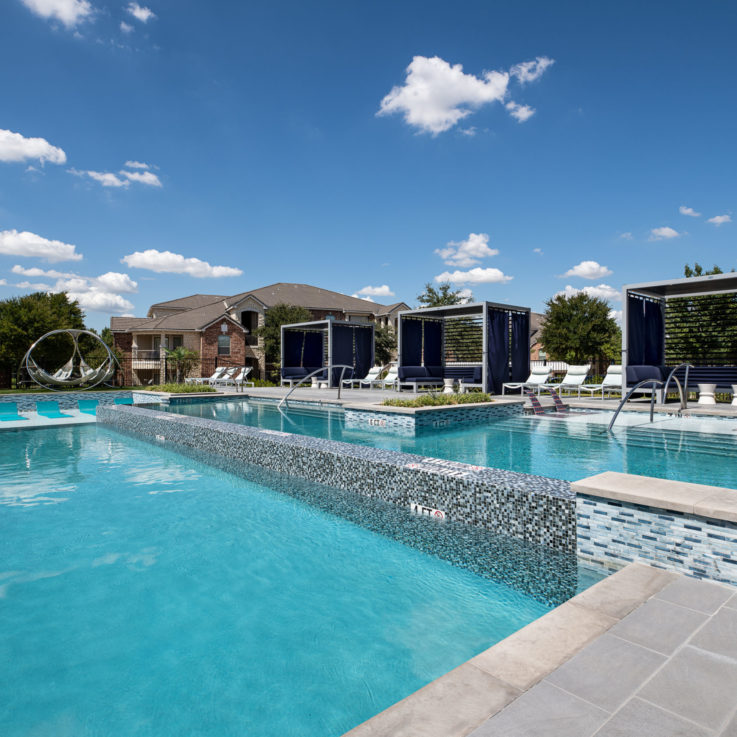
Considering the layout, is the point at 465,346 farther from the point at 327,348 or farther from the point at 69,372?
the point at 69,372

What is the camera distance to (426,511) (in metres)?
4.78

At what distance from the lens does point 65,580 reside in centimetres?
366

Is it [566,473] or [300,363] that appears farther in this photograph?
[300,363]

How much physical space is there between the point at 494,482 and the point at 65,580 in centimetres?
337

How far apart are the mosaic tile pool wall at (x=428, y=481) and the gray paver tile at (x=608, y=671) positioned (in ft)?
5.60

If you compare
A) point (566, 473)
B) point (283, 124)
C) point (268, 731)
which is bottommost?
point (268, 731)

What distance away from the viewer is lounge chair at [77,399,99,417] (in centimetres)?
1529

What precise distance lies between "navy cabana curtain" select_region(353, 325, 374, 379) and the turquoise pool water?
14471mm

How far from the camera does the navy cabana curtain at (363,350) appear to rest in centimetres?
1989

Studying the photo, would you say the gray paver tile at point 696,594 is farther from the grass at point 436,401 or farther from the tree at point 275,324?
the tree at point 275,324

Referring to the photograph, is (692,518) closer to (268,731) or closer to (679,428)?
(268,731)

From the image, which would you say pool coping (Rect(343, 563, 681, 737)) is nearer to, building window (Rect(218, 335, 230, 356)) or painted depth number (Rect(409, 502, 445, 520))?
painted depth number (Rect(409, 502, 445, 520))

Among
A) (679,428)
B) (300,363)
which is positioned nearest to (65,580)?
(679,428)

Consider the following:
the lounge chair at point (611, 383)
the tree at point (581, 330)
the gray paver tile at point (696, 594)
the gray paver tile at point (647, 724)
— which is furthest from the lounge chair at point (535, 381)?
the tree at point (581, 330)
